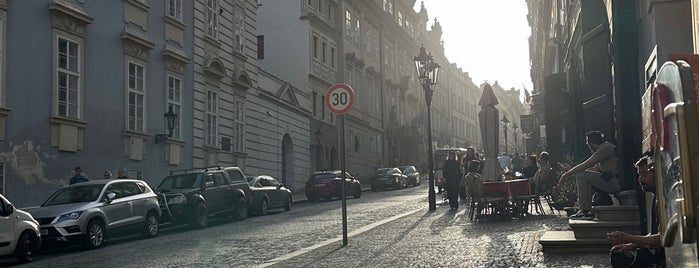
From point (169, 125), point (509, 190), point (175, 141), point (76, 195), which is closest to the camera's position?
point (76, 195)

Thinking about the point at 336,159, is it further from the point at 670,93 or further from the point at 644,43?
the point at 670,93

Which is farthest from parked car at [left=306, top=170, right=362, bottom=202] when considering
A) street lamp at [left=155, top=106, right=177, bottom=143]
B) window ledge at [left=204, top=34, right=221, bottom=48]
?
street lamp at [left=155, top=106, right=177, bottom=143]

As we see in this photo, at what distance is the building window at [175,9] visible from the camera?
27.5 m

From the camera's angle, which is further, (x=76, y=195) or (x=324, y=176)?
(x=324, y=176)

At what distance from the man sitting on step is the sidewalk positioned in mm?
2776

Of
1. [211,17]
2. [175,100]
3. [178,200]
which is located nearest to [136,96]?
[175,100]

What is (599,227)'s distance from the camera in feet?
32.1

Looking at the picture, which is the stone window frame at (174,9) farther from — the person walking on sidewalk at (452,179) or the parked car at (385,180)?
the parked car at (385,180)

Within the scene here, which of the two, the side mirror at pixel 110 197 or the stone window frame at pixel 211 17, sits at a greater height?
the stone window frame at pixel 211 17

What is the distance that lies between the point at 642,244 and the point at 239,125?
28993 millimetres

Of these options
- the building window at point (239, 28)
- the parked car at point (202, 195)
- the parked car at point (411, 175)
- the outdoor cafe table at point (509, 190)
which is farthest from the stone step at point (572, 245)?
the parked car at point (411, 175)

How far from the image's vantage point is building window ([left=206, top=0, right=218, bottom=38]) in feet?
101

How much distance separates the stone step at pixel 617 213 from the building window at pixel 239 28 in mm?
25687

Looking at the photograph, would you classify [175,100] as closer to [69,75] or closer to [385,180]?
[69,75]
